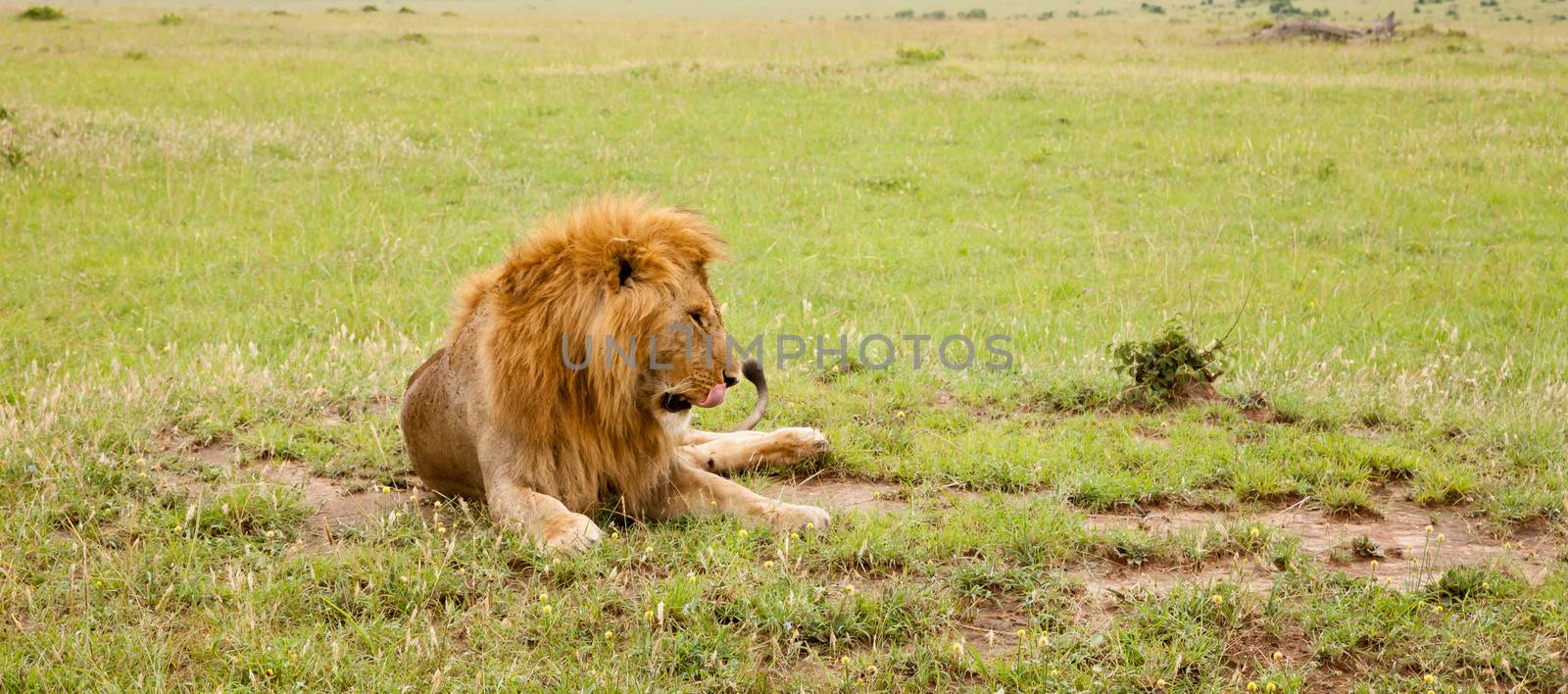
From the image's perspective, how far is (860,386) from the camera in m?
7.24

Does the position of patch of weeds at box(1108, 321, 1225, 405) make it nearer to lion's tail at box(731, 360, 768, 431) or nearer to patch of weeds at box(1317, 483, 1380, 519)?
patch of weeds at box(1317, 483, 1380, 519)

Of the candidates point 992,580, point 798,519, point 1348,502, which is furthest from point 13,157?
point 1348,502

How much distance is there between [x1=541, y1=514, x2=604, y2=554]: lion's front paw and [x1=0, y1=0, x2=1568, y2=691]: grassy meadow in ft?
0.25

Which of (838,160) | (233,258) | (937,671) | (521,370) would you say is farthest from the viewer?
(838,160)

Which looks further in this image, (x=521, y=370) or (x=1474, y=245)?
(x=1474, y=245)

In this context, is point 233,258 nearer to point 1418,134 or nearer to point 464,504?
point 464,504

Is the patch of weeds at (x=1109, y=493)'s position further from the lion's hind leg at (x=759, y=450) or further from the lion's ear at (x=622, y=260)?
the lion's ear at (x=622, y=260)

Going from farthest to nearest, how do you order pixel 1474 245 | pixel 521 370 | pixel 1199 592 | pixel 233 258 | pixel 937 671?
pixel 1474 245 < pixel 233 258 < pixel 521 370 < pixel 1199 592 < pixel 937 671

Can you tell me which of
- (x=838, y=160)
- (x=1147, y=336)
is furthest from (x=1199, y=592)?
(x=838, y=160)

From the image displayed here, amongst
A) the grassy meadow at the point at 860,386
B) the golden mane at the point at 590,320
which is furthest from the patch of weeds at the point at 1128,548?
the golden mane at the point at 590,320

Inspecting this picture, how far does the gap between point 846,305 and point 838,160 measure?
6253 mm

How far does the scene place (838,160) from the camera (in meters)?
15.6

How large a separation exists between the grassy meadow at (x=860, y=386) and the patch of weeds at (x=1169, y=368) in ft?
0.40

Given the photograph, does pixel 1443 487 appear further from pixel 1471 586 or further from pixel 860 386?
pixel 860 386
